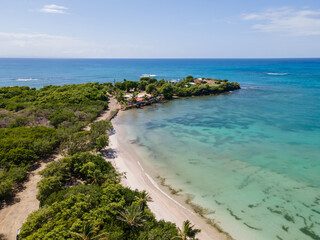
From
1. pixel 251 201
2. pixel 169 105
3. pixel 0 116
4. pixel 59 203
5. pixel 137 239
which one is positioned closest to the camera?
pixel 137 239

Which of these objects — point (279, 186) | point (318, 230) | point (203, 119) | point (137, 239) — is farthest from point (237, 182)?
point (203, 119)

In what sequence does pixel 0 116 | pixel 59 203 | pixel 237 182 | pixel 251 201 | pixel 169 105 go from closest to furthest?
1. pixel 59 203
2. pixel 251 201
3. pixel 237 182
4. pixel 0 116
5. pixel 169 105

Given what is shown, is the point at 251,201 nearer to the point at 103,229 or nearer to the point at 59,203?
the point at 103,229

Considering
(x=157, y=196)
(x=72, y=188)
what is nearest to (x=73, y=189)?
(x=72, y=188)

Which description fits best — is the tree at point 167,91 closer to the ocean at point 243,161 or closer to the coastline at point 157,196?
the ocean at point 243,161

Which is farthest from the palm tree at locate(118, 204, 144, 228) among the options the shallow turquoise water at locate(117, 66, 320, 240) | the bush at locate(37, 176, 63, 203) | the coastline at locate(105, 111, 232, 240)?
the bush at locate(37, 176, 63, 203)

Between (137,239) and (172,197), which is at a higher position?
(137,239)

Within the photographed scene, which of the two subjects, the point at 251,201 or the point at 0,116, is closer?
the point at 251,201
